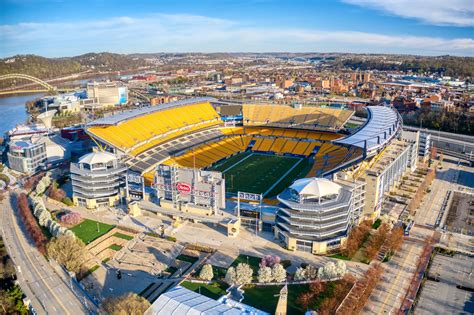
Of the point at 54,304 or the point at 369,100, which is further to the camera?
the point at 369,100

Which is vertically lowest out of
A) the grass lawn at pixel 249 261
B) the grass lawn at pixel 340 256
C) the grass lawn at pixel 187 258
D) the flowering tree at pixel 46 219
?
the grass lawn at pixel 187 258

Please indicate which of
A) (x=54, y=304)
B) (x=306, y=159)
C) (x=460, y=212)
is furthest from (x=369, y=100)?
(x=54, y=304)

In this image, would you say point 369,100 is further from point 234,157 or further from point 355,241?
point 355,241

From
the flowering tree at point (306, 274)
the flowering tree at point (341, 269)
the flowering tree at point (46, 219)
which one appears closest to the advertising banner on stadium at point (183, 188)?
the flowering tree at point (46, 219)

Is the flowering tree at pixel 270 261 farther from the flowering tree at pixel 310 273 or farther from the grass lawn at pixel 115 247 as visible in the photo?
the grass lawn at pixel 115 247

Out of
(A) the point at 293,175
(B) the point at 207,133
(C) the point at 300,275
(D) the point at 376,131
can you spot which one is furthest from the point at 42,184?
(D) the point at 376,131

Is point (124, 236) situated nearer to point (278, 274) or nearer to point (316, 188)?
point (278, 274)
